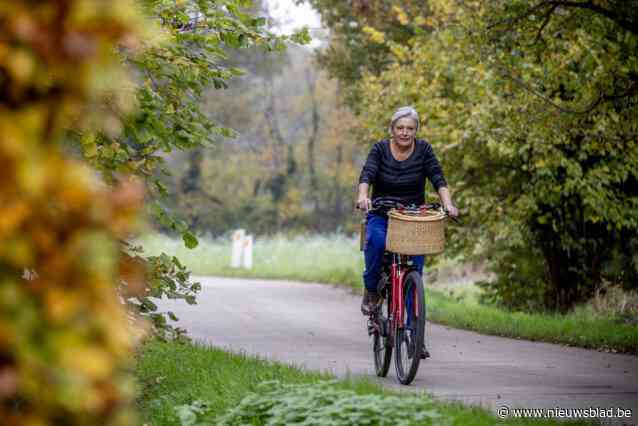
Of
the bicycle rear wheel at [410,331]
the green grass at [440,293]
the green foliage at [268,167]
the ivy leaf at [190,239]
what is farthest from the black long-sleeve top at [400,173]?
the green foliage at [268,167]

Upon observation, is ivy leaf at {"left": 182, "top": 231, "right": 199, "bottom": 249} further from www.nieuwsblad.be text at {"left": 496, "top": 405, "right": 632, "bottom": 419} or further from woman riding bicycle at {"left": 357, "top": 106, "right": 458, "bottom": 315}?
www.nieuwsblad.be text at {"left": 496, "top": 405, "right": 632, "bottom": 419}

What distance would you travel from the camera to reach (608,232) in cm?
1586

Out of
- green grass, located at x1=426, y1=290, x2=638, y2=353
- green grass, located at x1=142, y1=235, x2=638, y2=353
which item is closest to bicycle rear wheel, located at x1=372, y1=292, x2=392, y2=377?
green grass, located at x1=142, y1=235, x2=638, y2=353

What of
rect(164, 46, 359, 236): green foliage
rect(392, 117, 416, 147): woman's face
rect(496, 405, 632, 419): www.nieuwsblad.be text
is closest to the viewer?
rect(496, 405, 632, 419): www.nieuwsblad.be text

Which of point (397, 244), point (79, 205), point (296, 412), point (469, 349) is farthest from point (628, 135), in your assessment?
point (79, 205)

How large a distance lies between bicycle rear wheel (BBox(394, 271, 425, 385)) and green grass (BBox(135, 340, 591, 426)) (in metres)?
0.82

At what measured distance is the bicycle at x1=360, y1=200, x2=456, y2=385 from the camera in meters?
7.29

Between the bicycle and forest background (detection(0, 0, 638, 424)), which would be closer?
forest background (detection(0, 0, 638, 424))

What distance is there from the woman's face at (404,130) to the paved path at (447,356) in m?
1.89

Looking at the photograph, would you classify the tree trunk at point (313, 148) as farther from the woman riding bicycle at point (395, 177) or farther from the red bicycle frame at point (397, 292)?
the red bicycle frame at point (397, 292)

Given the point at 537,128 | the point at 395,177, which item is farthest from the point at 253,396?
the point at 537,128

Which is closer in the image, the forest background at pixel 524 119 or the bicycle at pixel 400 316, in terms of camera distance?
the bicycle at pixel 400 316

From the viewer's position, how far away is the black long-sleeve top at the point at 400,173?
26.5ft

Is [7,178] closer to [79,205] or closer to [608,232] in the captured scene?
[79,205]
